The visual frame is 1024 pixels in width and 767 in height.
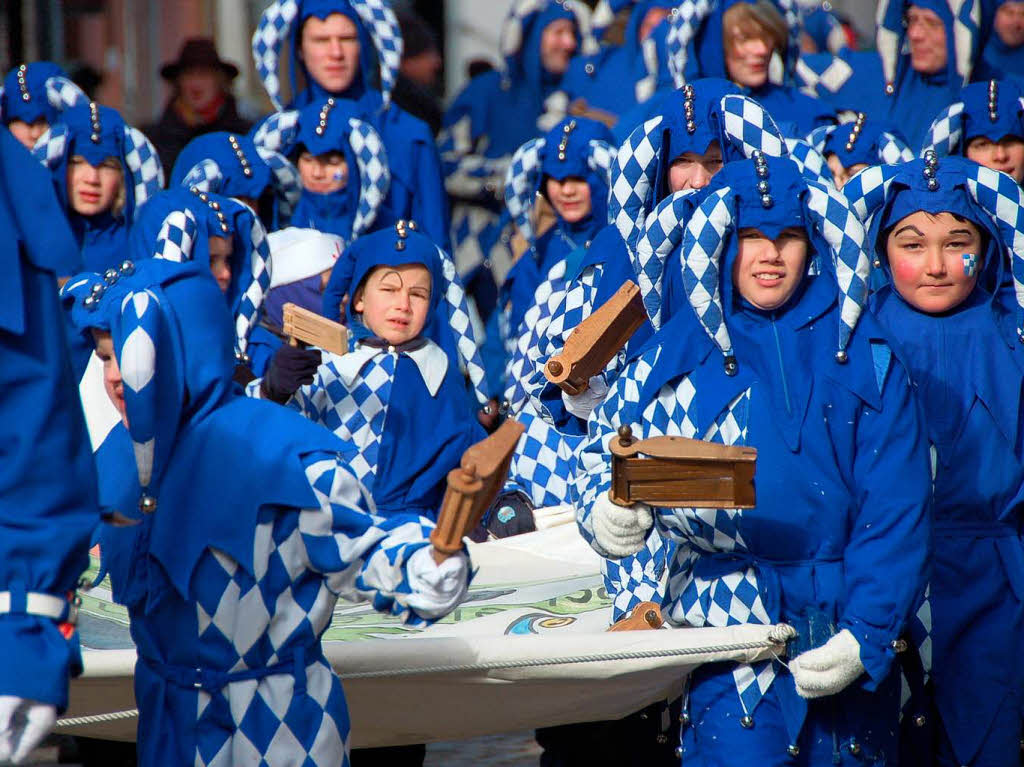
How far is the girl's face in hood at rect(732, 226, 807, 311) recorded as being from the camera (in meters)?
4.44

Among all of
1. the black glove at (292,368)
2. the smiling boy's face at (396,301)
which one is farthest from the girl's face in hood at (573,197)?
the black glove at (292,368)

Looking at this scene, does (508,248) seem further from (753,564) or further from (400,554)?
(400,554)

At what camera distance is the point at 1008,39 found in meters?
8.16

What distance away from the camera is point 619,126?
8.27 metres

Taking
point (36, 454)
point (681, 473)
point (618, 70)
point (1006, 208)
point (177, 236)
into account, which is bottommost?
point (681, 473)

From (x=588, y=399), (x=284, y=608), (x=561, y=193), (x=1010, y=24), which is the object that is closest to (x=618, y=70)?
(x=1010, y=24)

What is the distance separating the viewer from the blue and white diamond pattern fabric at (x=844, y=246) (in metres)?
4.41

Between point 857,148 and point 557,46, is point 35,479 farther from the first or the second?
point 557,46

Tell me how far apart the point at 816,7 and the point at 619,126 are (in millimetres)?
3468

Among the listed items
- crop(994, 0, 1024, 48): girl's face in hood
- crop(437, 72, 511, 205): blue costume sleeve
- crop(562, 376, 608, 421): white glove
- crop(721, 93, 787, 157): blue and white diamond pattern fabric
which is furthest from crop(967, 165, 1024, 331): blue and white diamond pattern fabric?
crop(437, 72, 511, 205): blue costume sleeve

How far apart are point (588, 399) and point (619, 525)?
128cm

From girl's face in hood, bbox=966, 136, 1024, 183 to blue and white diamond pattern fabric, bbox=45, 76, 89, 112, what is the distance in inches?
137

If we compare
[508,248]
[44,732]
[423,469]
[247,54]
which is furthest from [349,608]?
[247,54]

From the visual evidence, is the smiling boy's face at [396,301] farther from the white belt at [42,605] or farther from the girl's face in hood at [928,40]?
the girl's face in hood at [928,40]
